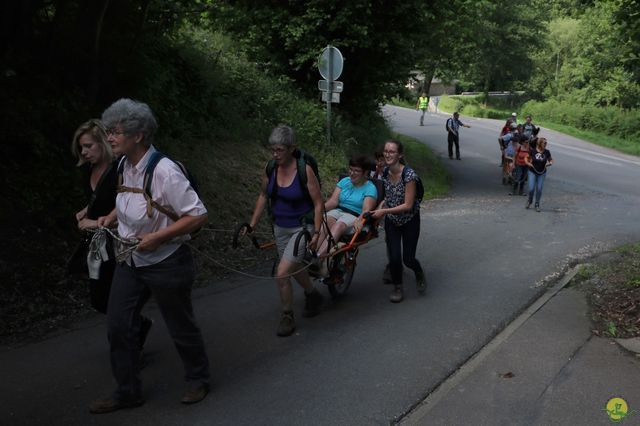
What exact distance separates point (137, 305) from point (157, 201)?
30.3 inches

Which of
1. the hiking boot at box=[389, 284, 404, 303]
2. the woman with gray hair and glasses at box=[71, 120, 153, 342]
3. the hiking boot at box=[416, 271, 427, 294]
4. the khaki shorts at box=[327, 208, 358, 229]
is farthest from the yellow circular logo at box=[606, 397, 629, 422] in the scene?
the woman with gray hair and glasses at box=[71, 120, 153, 342]

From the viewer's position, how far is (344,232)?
6.70 metres

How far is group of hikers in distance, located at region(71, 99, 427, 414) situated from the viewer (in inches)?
153

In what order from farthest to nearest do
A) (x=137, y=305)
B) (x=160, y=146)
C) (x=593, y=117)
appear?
(x=593, y=117), (x=160, y=146), (x=137, y=305)

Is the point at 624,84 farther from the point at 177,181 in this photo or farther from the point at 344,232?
the point at 177,181

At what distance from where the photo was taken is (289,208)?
5742 millimetres

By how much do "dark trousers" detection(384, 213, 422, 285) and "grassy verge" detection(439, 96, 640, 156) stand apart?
29817 mm

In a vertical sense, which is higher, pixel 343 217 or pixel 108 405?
pixel 343 217

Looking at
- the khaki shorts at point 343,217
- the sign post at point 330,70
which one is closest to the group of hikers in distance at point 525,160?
the sign post at point 330,70

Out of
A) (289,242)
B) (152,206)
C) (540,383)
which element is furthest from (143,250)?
(540,383)

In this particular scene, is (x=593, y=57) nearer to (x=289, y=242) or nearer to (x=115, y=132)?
(x=289, y=242)

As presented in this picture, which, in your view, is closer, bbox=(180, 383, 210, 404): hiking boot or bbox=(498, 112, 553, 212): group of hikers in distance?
bbox=(180, 383, 210, 404): hiking boot

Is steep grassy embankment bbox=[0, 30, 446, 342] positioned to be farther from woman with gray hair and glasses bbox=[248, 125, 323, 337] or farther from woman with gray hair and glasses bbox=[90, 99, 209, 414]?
woman with gray hair and glasses bbox=[90, 99, 209, 414]

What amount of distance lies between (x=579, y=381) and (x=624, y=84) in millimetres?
40098
